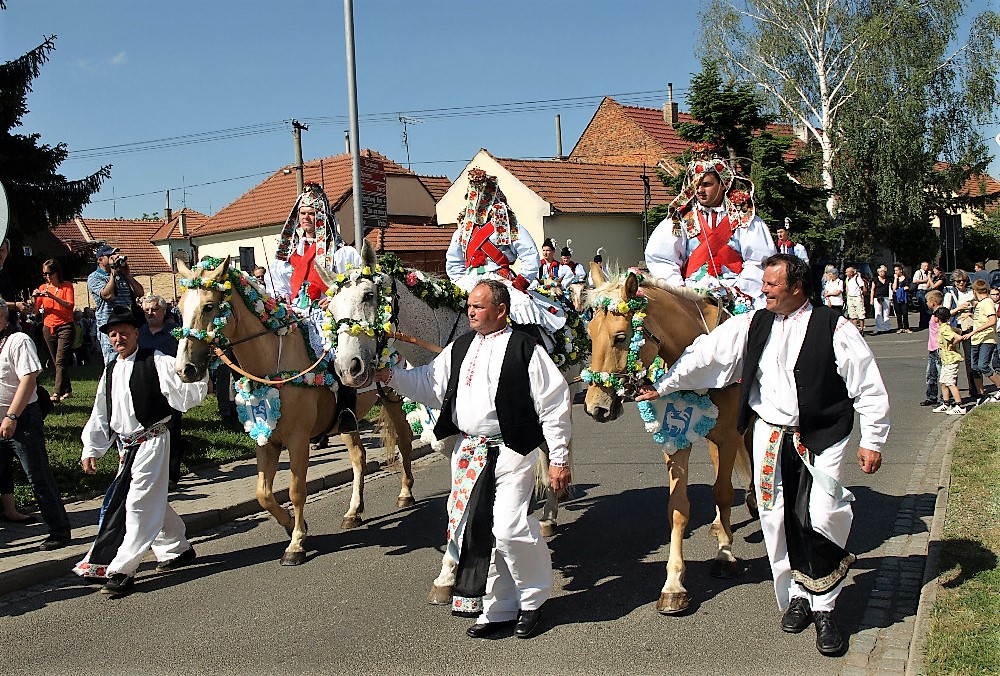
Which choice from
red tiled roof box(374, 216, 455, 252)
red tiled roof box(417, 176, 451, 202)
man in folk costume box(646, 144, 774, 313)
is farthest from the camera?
red tiled roof box(417, 176, 451, 202)

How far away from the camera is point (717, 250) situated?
6.96 meters

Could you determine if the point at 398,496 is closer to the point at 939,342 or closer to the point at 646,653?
the point at 646,653

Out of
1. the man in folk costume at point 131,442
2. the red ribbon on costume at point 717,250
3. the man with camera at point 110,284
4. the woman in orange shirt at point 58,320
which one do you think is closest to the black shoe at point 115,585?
the man in folk costume at point 131,442

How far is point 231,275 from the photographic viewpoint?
6844 mm

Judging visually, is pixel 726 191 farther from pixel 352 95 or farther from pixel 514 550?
pixel 352 95

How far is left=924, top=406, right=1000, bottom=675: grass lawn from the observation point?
4547 mm

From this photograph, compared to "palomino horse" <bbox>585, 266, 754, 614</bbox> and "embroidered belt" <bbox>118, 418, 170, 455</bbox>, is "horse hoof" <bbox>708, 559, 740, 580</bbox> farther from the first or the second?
"embroidered belt" <bbox>118, 418, 170, 455</bbox>

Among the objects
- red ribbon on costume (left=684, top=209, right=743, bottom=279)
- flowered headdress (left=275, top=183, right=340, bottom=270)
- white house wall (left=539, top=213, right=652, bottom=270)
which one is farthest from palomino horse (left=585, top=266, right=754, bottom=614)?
white house wall (left=539, top=213, right=652, bottom=270)

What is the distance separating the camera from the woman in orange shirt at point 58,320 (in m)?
12.8

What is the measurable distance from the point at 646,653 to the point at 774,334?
1.89 metres

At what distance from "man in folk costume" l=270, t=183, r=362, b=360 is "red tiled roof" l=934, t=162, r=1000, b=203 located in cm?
3489

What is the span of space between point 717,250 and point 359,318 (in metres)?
2.82

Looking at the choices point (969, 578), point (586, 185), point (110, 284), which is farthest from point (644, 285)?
point (586, 185)

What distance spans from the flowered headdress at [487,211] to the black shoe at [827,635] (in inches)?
158
